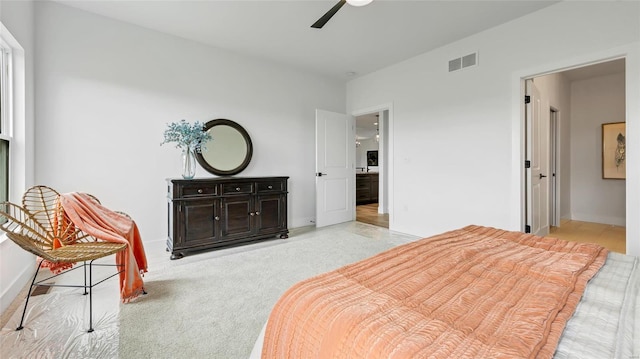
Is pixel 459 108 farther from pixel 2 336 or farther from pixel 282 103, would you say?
pixel 2 336

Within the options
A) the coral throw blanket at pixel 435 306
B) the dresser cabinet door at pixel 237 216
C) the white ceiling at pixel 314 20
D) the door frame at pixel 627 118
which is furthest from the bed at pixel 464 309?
the white ceiling at pixel 314 20

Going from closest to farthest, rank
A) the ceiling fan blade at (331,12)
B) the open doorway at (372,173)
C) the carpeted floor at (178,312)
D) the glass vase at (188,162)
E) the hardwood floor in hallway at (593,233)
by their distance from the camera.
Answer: the carpeted floor at (178,312) → the ceiling fan blade at (331,12) → the glass vase at (188,162) → the hardwood floor in hallway at (593,233) → the open doorway at (372,173)

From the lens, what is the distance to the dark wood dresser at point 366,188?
7513mm

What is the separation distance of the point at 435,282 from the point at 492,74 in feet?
10.8

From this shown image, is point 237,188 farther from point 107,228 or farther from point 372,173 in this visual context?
point 372,173

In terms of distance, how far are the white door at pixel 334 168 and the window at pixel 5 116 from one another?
3.54m

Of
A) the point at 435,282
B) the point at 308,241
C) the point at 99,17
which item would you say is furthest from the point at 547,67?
the point at 99,17

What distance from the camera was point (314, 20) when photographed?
318 centimetres

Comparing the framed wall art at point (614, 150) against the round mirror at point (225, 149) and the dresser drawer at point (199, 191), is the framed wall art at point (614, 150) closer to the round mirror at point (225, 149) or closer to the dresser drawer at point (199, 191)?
the round mirror at point (225, 149)

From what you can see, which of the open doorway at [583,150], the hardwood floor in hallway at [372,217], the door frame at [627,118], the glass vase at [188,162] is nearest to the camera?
the door frame at [627,118]

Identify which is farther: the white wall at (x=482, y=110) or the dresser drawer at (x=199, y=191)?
the dresser drawer at (x=199, y=191)

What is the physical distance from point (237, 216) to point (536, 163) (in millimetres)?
3848

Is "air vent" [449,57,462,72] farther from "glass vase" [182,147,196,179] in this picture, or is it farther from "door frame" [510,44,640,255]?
"glass vase" [182,147,196,179]

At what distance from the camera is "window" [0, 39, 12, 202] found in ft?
7.72
